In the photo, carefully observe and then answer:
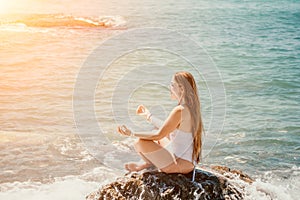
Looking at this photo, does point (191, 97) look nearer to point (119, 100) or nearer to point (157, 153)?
point (157, 153)

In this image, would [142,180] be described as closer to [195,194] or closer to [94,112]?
[195,194]

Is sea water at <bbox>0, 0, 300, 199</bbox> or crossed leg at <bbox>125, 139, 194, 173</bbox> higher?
crossed leg at <bbox>125, 139, 194, 173</bbox>

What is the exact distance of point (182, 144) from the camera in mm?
6785

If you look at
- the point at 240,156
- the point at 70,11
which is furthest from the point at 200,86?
the point at 70,11

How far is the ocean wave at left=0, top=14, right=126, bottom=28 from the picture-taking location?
3005 cm

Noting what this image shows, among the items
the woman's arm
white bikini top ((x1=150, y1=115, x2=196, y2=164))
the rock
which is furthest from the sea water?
the woman's arm

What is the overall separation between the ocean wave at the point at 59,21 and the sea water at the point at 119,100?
2.6 inches

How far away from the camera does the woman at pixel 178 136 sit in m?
6.57

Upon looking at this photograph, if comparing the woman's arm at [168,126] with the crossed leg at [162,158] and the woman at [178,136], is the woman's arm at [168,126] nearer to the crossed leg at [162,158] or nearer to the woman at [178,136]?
the woman at [178,136]

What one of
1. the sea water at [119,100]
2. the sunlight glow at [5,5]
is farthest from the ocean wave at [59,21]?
the sunlight glow at [5,5]

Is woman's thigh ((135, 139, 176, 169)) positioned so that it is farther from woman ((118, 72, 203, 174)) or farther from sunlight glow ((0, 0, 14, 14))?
sunlight glow ((0, 0, 14, 14))

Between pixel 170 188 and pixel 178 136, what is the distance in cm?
68

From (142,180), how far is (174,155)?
53cm

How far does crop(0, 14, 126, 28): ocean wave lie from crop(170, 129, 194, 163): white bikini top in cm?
2415
